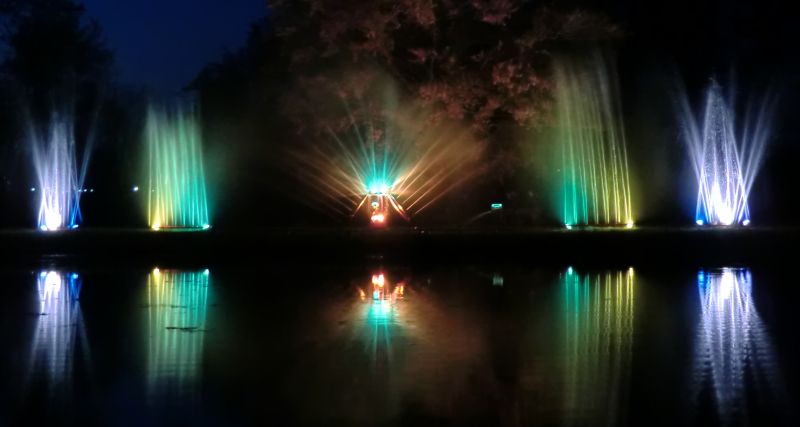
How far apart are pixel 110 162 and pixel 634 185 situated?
21.8m

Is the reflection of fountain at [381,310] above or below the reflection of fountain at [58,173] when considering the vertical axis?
below

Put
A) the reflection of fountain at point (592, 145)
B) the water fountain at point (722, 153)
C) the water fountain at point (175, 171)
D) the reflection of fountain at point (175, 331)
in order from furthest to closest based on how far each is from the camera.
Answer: the water fountain at point (175, 171), the water fountain at point (722, 153), the reflection of fountain at point (592, 145), the reflection of fountain at point (175, 331)

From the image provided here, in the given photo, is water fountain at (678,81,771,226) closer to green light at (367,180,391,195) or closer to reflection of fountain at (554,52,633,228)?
reflection of fountain at (554,52,633,228)

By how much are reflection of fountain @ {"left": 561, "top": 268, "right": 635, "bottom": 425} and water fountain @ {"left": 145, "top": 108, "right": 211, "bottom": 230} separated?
21.8 m

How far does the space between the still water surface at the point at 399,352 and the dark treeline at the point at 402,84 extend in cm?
1283

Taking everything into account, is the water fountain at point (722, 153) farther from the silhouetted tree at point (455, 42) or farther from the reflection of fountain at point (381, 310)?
the reflection of fountain at point (381, 310)

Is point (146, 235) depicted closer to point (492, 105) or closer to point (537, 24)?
point (492, 105)

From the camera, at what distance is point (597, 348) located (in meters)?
9.90

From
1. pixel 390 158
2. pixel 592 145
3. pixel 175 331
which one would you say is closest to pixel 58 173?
pixel 390 158

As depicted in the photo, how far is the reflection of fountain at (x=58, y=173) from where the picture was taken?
33.5 metres

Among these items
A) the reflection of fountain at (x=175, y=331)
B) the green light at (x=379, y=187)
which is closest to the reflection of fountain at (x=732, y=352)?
the reflection of fountain at (x=175, y=331)

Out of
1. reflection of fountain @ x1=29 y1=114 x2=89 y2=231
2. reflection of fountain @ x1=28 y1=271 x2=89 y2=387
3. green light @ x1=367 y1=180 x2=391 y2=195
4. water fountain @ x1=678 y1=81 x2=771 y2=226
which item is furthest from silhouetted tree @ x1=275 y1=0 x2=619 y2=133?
reflection of fountain @ x1=28 y1=271 x2=89 y2=387

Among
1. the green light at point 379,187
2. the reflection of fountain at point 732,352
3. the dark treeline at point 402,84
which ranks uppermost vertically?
the dark treeline at point 402,84

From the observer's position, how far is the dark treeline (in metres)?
27.5
